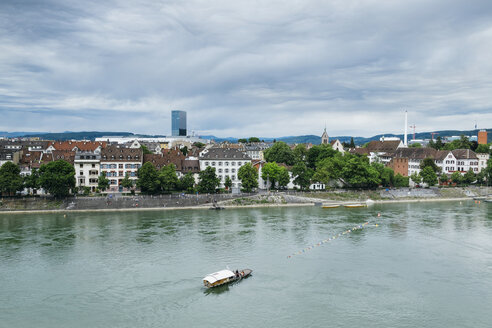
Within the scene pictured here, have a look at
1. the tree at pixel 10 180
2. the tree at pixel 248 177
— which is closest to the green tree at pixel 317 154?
the tree at pixel 248 177

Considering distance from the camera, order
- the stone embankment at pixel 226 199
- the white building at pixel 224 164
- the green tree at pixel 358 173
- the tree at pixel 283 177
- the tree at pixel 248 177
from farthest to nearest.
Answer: the white building at pixel 224 164 → the green tree at pixel 358 173 → the tree at pixel 283 177 → the tree at pixel 248 177 → the stone embankment at pixel 226 199

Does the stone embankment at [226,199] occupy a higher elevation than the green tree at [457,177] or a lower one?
lower

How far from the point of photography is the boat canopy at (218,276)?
22.1 metres

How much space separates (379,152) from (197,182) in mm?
42998

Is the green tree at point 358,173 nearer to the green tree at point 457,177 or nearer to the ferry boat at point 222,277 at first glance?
the green tree at point 457,177

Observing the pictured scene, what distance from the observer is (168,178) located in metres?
51.4

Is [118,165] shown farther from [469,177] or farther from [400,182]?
[469,177]

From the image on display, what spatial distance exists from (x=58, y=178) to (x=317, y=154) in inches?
1563

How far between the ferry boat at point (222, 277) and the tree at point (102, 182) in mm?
32115

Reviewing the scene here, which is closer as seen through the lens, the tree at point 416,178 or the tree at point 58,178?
the tree at point 58,178

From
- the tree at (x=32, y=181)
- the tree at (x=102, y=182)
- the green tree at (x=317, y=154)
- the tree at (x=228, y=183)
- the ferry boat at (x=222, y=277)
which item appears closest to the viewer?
the ferry boat at (x=222, y=277)

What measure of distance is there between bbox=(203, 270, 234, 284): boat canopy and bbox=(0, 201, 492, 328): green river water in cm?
54

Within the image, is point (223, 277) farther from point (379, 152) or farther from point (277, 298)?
point (379, 152)

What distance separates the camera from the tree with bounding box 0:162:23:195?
46.7 meters
